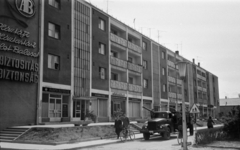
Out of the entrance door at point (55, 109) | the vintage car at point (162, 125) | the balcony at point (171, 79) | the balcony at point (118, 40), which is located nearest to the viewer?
the vintage car at point (162, 125)

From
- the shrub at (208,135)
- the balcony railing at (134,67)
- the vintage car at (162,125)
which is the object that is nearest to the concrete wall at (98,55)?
the balcony railing at (134,67)

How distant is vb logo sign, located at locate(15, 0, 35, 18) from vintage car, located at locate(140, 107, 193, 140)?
14.2m

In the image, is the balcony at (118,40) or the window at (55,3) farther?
the balcony at (118,40)

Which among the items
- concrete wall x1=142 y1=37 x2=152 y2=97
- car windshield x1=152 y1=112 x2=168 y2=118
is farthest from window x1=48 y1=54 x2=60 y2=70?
concrete wall x1=142 y1=37 x2=152 y2=97

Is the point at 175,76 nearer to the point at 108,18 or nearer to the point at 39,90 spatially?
the point at 108,18

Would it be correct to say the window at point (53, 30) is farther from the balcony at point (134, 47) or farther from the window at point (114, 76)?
the balcony at point (134, 47)

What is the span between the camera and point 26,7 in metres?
24.8

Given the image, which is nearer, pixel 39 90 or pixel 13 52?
pixel 13 52

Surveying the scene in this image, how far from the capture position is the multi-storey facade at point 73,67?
23241 mm

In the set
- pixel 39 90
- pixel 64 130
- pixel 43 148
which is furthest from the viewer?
pixel 39 90

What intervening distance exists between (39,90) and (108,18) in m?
16.1

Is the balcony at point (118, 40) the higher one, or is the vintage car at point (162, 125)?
the balcony at point (118, 40)

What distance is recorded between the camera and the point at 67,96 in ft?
93.2

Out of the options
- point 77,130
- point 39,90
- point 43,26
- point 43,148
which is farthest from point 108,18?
point 43,148
